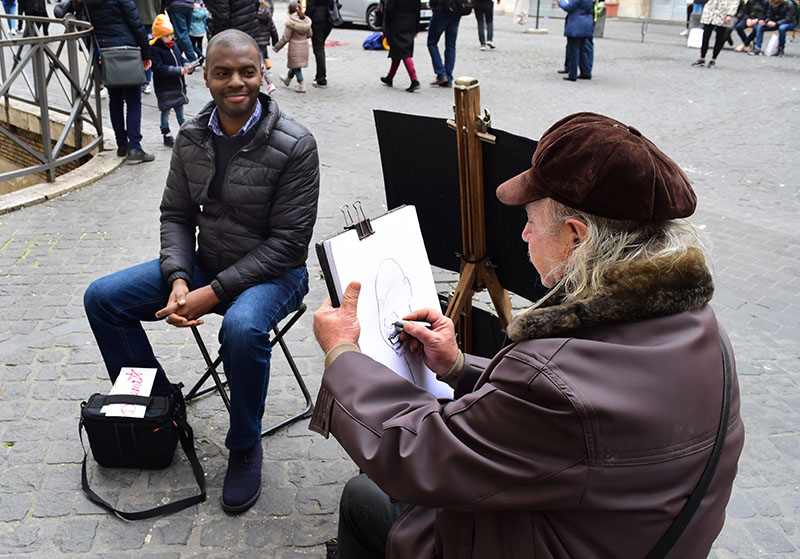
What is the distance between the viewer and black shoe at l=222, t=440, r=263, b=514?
2.77 m

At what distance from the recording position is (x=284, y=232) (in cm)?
291

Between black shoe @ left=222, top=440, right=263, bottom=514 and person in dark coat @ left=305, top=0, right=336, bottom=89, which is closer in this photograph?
black shoe @ left=222, top=440, right=263, bottom=514

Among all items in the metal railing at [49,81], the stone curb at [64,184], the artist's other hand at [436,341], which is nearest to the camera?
the artist's other hand at [436,341]

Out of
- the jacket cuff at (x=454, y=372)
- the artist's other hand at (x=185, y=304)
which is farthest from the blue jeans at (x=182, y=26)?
the jacket cuff at (x=454, y=372)

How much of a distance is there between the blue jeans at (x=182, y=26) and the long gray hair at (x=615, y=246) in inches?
395

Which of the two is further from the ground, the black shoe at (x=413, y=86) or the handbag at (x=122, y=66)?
the handbag at (x=122, y=66)

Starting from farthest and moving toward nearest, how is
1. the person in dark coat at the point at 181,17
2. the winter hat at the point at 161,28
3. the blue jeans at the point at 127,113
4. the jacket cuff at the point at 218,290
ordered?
the person in dark coat at the point at 181,17
the winter hat at the point at 161,28
the blue jeans at the point at 127,113
the jacket cuff at the point at 218,290

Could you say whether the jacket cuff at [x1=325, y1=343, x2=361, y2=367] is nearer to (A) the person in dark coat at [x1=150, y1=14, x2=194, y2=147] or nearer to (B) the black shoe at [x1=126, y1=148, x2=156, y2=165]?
(B) the black shoe at [x1=126, y1=148, x2=156, y2=165]

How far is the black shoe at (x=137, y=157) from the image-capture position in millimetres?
7191

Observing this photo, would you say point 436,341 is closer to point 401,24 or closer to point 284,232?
point 284,232

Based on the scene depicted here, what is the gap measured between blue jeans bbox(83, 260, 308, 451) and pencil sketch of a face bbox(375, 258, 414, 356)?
1.94 feet

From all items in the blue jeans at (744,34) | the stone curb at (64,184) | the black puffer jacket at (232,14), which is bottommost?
the blue jeans at (744,34)

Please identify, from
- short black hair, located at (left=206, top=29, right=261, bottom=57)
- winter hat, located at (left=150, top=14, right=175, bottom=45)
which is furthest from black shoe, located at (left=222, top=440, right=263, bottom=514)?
winter hat, located at (left=150, top=14, right=175, bottom=45)

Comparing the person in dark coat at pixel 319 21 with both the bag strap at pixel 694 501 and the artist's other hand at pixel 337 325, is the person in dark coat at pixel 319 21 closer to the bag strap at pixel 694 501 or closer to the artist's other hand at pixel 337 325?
the artist's other hand at pixel 337 325
